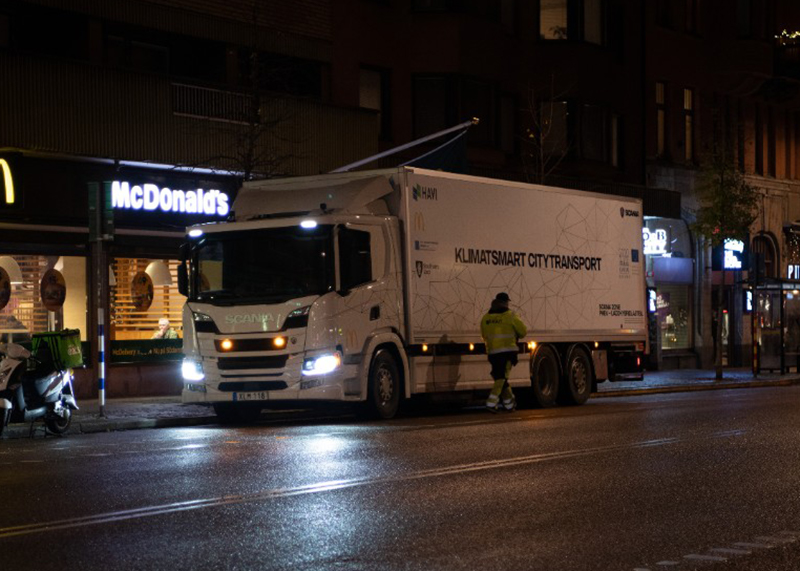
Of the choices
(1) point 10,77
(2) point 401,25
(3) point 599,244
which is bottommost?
(3) point 599,244

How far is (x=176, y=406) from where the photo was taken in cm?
2452

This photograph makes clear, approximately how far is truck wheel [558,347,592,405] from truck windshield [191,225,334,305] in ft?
21.1

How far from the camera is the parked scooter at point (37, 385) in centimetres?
1816

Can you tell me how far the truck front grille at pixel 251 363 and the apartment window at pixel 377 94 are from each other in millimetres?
13402

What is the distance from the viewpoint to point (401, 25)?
34.2m

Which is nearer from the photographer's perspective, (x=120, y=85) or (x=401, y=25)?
(x=120, y=85)

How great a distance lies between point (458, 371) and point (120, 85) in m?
8.20

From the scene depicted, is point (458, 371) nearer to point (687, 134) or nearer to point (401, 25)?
point (401, 25)

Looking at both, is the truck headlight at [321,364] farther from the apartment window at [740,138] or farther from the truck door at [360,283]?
the apartment window at [740,138]

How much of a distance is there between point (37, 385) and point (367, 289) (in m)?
4.75

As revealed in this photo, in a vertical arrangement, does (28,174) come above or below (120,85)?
below

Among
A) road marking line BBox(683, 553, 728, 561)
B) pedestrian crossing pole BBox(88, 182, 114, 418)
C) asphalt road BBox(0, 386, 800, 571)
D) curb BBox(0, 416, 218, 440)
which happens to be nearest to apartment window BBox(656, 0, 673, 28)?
pedestrian crossing pole BBox(88, 182, 114, 418)

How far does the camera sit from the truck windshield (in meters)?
20.4

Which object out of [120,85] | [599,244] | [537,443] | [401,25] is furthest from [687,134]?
[537,443]
